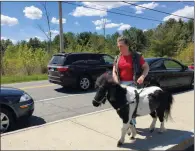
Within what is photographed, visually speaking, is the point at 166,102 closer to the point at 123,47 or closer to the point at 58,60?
the point at 123,47

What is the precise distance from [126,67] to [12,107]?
2.46 m

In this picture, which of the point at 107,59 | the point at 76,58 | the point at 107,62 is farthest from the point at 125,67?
the point at 107,59

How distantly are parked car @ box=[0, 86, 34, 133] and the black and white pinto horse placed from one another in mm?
1994

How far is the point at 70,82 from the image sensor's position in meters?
10.9

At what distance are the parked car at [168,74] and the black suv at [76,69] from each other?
2.82m

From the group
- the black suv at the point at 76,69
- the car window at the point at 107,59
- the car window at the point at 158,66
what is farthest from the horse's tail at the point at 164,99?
the car window at the point at 107,59

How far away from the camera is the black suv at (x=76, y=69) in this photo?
10859mm

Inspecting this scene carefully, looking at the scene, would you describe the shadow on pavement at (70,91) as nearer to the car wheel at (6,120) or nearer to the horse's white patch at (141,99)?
the car wheel at (6,120)

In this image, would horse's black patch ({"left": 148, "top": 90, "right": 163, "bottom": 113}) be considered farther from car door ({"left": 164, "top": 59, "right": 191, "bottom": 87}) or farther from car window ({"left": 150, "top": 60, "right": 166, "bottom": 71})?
car door ({"left": 164, "top": 59, "right": 191, "bottom": 87})

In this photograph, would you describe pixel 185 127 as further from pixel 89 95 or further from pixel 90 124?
pixel 89 95

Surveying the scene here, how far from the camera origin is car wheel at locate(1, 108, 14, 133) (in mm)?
5246

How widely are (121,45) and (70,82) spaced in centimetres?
657

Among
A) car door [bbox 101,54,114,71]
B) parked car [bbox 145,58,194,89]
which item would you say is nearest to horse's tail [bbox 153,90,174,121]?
parked car [bbox 145,58,194,89]

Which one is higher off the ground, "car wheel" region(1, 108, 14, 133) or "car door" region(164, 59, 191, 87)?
"car door" region(164, 59, 191, 87)
